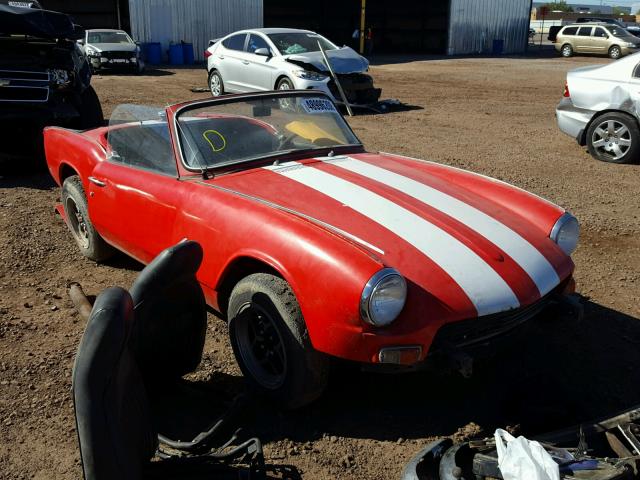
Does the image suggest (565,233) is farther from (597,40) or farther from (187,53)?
(597,40)

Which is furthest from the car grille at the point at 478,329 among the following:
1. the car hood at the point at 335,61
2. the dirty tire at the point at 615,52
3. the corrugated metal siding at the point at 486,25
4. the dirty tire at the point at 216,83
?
the corrugated metal siding at the point at 486,25

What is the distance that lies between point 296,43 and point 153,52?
13.3 meters

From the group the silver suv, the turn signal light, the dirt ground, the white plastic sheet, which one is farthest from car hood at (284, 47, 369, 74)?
the silver suv

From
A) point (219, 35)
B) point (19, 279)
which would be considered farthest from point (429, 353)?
point (219, 35)

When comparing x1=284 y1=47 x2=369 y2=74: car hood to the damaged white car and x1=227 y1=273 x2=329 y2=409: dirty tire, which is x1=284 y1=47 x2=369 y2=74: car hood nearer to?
the damaged white car

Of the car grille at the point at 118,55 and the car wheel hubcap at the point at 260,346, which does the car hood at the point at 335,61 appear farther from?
the car wheel hubcap at the point at 260,346

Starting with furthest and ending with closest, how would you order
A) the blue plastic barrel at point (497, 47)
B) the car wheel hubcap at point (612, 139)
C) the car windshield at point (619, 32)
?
the blue plastic barrel at point (497, 47)
the car windshield at point (619, 32)
the car wheel hubcap at point (612, 139)

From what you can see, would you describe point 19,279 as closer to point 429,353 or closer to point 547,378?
point 429,353

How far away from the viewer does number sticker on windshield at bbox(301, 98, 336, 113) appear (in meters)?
4.66

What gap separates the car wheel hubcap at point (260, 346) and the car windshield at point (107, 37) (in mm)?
19518

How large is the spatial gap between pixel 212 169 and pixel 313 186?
0.66 m

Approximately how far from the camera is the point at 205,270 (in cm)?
363

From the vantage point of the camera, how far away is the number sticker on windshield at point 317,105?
4.66 m

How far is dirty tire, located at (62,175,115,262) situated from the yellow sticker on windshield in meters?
1.39
